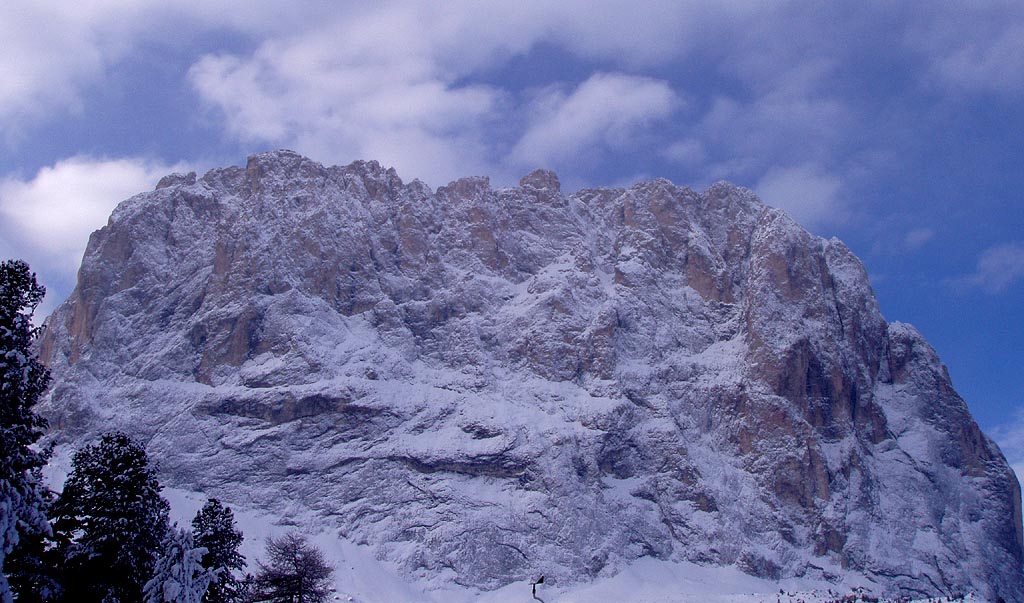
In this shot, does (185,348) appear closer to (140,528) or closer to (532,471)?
(532,471)

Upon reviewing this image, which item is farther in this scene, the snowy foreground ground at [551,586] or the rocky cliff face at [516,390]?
the rocky cliff face at [516,390]

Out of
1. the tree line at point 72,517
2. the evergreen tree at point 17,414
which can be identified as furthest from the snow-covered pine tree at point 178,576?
the evergreen tree at point 17,414

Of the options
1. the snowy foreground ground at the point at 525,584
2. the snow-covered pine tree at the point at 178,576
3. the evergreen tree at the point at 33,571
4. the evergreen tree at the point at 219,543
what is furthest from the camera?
the snowy foreground ground at the point at 525,584

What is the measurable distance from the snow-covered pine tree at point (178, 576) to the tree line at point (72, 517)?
0.03 metres

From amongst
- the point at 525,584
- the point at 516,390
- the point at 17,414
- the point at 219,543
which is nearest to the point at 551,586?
the point at 525,584

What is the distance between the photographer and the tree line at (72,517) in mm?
28312

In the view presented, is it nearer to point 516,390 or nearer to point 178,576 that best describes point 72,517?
point 178,576

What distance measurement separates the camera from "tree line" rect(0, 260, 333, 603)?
28312mm

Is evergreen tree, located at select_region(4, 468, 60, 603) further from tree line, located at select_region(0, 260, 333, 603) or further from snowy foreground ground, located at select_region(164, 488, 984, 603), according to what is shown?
snowy foreground ground, located at select_region(164, 488, 984, 603)

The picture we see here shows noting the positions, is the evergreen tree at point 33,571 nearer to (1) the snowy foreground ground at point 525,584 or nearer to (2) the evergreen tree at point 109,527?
(2) the evergreen tree at point 109,527

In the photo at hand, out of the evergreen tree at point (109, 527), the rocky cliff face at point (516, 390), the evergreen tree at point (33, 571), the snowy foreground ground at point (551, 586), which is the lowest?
the evergreen tree at point (33, 571)

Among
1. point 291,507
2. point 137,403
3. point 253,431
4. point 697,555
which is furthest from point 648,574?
point 137,403

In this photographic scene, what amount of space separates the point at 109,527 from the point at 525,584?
10342cm

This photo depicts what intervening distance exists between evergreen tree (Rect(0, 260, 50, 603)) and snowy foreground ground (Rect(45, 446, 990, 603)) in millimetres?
97195
